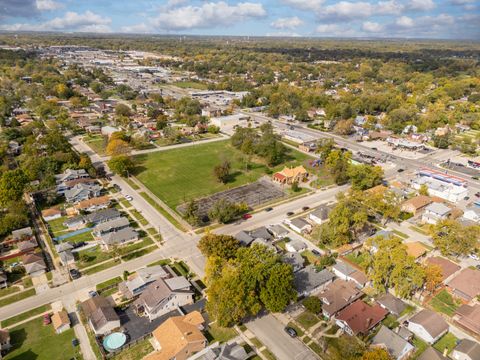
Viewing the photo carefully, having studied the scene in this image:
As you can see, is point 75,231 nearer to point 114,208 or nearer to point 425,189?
point 114,208

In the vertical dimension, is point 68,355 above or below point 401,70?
below

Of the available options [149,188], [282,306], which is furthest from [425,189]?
[149,188]

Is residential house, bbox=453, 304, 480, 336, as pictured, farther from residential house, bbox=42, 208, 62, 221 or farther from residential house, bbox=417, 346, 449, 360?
residential house, bbox=42, 208, 62, 221

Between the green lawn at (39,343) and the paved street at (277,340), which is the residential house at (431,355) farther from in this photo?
the green lawn at (39,343)

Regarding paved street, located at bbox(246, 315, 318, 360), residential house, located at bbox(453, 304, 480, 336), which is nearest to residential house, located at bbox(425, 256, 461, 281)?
residential house, located at bbox(453, 304, 480, 336)

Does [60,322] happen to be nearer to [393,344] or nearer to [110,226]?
[110,226]

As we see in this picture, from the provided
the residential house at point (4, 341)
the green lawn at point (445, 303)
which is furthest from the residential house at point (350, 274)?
the residential house at point (4, 341)
